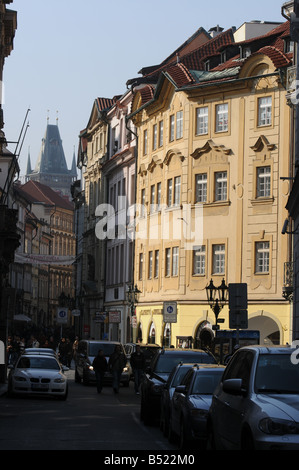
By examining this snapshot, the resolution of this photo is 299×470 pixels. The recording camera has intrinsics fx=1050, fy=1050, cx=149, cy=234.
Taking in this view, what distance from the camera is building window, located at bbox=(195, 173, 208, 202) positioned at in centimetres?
5538

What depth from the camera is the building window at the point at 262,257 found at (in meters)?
52.0

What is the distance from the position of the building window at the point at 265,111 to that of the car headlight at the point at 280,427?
42.5m

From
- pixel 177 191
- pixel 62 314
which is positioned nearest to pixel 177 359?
pixel 177 191

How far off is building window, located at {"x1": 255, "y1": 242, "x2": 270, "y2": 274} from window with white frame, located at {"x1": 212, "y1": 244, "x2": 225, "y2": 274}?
6.75 ft

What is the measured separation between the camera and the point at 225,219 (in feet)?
176

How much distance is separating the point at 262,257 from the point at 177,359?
92.0 feet

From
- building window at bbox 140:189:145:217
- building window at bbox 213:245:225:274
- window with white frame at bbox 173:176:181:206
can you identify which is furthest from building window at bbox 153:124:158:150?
building window at bbox 213:245:225:274

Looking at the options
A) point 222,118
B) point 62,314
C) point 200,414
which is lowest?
point 200,414

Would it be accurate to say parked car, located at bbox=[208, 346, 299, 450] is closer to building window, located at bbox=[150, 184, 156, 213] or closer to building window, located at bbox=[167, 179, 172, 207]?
building window, located at bbox=[167, 179, 172, 207]

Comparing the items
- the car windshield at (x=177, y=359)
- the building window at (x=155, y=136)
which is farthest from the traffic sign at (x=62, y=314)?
the car windshield at (x=177, y=359)

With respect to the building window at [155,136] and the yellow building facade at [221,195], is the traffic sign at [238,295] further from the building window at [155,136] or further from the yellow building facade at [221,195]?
the building window at [155,136]

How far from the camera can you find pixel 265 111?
5281cm

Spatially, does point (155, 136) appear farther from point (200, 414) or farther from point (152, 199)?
point (200, 414)

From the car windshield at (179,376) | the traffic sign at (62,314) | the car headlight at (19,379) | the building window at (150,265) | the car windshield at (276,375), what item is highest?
the building window at (150,265)
